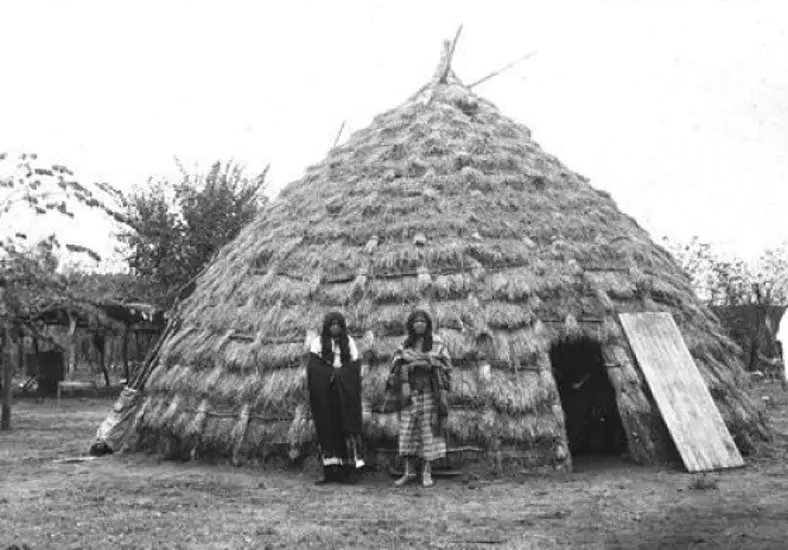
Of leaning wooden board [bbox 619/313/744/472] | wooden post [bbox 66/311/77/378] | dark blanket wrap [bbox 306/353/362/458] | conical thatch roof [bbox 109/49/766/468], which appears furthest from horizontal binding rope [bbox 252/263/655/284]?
wooden post [bbox 66/311/77/378]

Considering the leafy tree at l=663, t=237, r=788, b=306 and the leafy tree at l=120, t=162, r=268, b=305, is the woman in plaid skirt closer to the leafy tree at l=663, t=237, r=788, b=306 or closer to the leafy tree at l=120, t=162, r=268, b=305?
the leafy tree at l=120, t=162, r=268, b=305

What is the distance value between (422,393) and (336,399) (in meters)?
0.86

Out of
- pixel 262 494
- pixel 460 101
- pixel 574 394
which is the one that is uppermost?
pixel 460 101

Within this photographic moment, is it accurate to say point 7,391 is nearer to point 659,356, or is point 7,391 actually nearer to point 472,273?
point 472,273

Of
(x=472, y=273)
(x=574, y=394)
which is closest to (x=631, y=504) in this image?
(x=472, y=273)

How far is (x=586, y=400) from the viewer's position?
1145 cm

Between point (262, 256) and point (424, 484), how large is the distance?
12.7 feet

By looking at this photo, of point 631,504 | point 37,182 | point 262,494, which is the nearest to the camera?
point 631,504

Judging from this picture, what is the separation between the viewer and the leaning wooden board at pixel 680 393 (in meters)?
9.26

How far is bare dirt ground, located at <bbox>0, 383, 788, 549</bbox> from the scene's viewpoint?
632 cm

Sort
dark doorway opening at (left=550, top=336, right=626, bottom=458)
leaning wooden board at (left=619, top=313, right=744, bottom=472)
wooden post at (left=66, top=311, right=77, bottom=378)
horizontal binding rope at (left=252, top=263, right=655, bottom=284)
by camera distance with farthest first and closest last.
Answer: wooden post at (left=66, top=311, right=77, bottom=378) → dark doorway opening at (left=550, top=336, right=626, bottom=458) → horizontal binding rope at (left=252, top=263, right=655, bottom=284) → leaning wooden board at (left=619, top=313, right=744, bottom=472)

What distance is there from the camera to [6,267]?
14492 mm

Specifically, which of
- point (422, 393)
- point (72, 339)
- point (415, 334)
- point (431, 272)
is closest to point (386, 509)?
point (422, 393)

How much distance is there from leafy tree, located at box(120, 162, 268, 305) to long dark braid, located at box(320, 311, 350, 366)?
1375 centimetres
